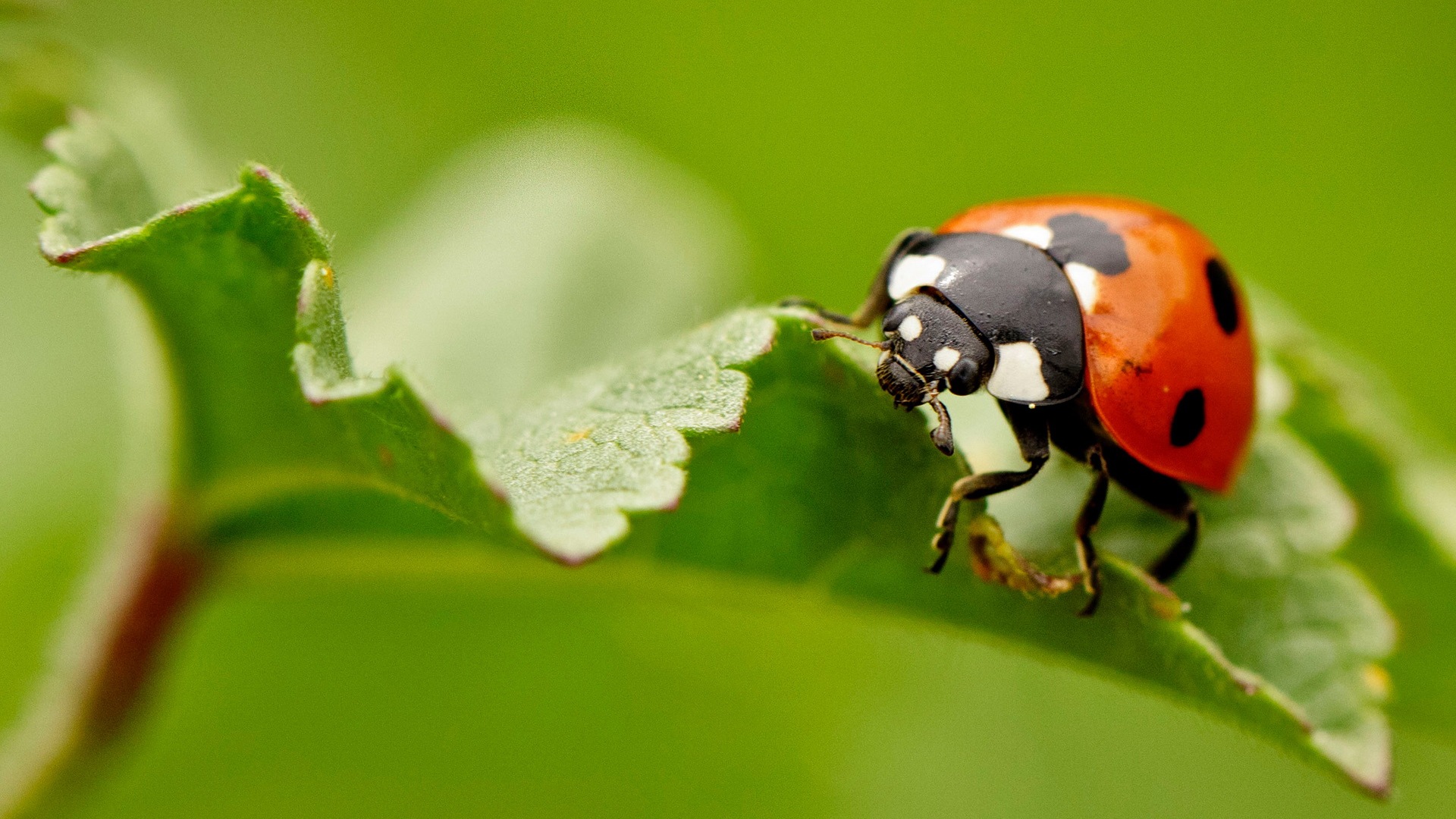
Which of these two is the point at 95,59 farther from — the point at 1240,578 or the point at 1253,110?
the point at 1253,110

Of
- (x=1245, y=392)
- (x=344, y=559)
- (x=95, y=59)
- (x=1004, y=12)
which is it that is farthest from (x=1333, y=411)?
(x=1004, y=12)

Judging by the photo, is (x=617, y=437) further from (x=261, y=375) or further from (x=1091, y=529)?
(x=1091, y=529)

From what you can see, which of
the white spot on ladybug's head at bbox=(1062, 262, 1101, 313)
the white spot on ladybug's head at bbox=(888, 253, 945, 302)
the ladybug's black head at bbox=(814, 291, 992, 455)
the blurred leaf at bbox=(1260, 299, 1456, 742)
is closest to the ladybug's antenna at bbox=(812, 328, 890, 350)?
the ladybug's black head at bbox=(814, 291, 992, 455)

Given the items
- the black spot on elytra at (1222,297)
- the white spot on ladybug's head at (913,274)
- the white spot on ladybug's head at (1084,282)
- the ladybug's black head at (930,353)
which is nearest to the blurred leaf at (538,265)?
the white spot on ladybug's head at (913,274)

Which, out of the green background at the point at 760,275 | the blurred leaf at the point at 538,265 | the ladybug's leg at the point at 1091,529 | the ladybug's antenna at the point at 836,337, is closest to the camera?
the ladybug's antenna at the point at 836,337

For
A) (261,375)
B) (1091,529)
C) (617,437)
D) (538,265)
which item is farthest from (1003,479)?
(538,265)

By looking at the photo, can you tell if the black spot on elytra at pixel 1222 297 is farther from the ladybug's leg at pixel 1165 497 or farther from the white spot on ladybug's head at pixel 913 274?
the white spot on ladybug's head at pixel 913 274

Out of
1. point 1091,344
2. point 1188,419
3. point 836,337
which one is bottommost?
point 1188,419
